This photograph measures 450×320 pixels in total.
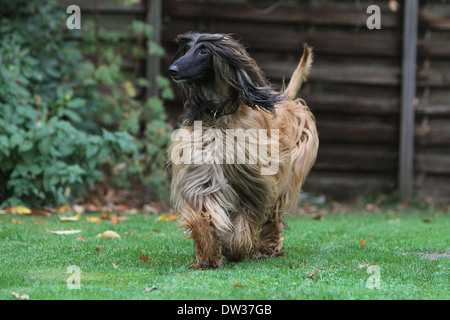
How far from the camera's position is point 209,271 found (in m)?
3.60

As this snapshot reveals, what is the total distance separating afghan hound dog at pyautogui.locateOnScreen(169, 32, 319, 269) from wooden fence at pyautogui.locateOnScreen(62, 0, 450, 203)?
4.23m

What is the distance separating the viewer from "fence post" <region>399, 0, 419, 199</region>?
821cm

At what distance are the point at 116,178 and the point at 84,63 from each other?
1474 millimetres

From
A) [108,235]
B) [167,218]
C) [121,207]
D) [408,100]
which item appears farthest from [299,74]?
[408,100]

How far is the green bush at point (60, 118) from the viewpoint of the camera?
629 cm

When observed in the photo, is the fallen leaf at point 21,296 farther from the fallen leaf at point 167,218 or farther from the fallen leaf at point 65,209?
the fallen leaf at point 65,209

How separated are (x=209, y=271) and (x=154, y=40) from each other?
196 inches

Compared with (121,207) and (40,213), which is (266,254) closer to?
(40,213)

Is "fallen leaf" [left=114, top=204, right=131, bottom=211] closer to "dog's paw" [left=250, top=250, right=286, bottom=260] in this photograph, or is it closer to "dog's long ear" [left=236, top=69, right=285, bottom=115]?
"dog's paw" [left=250, top=250, right=286, bottom=260]

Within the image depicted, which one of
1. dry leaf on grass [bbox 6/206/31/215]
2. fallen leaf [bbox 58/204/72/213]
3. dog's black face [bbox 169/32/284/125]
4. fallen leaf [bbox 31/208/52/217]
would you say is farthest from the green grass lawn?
dog's black face [bbox 169/32/284/125]

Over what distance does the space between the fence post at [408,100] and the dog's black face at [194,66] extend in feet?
16.4

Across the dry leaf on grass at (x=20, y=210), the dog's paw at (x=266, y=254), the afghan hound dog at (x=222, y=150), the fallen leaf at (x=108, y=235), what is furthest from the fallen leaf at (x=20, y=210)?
the dog's paw at (x=266, y=254)

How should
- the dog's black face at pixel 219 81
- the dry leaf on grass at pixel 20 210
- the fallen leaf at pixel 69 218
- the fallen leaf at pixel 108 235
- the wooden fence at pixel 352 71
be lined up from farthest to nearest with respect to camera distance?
the wooden fence at pixel 352 71, the dry leaf on grass at pixel 20 210, the fallen leaf at pixel 69 218, the fallen leaf at pixel 108 235, the dog's black face at pixel 219 81
